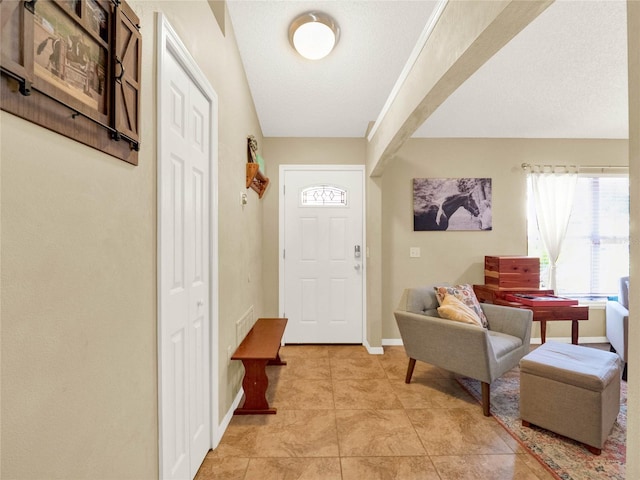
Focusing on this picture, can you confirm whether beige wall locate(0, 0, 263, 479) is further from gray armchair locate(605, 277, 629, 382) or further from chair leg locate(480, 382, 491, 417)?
gray armchair locate(605, 277, 629, 382)

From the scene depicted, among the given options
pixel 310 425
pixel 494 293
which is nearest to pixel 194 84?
pixel 310 425

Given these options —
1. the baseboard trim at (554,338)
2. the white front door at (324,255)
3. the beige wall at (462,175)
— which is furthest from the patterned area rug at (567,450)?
the white front door at (324,255)

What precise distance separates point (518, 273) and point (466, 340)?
60.3 inches

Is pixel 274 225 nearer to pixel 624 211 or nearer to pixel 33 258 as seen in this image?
pixel 33 258

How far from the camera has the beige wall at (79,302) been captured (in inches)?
23.6

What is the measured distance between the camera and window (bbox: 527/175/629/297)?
3691 millimetres

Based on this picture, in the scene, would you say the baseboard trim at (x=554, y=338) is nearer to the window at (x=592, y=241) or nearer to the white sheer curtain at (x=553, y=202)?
the window at (x=592, y=241)

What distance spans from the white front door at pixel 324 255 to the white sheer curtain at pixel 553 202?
2.20 metres

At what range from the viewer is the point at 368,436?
1933mm

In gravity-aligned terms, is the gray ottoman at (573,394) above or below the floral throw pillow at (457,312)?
below

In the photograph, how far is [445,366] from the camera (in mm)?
2365

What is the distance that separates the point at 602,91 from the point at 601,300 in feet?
8.29

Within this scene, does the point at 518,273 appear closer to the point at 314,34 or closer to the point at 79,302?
the point at 314,34

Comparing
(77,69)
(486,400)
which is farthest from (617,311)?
(77,69)
